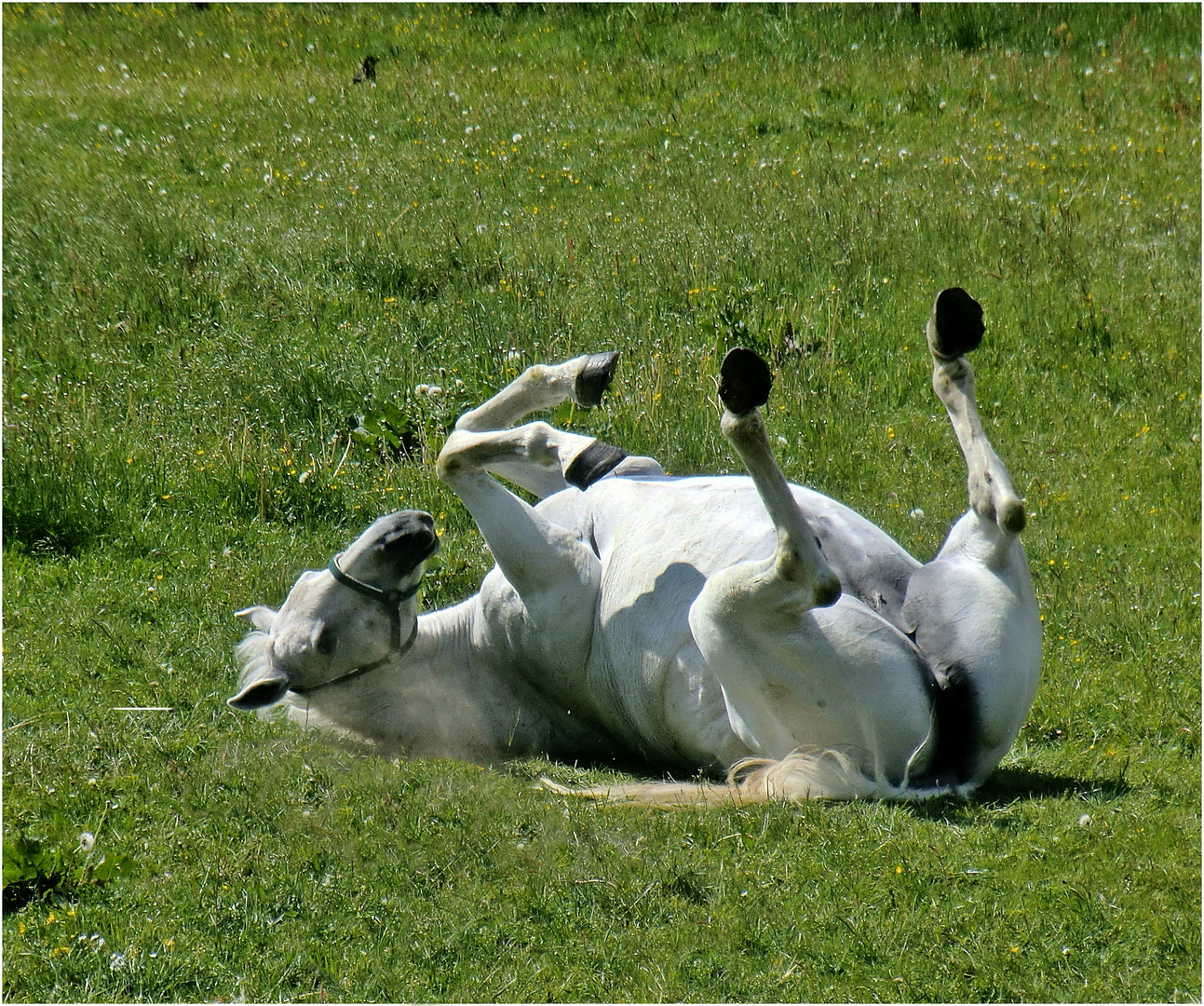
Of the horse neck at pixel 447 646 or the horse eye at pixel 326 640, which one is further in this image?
the horse neck at pixel 447 646

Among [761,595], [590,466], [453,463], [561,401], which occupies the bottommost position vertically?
[761,595]

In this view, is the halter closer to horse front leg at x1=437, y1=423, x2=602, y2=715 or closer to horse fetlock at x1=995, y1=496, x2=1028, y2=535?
horse front leg at x1=437, y1=423, x2=602, y2=715

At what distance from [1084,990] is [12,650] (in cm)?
464

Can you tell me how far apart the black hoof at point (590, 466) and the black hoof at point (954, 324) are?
1518 mm

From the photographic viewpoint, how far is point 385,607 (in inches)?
190

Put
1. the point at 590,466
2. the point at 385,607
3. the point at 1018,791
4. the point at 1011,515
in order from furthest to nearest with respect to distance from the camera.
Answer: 1. the point at 590,466
2. the point at 385,607
3. the point at 1018,791
4. the point at 1011,515

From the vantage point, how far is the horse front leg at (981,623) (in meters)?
3.92

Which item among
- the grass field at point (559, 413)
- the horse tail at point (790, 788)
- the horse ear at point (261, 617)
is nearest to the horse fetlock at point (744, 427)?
the horse tail at point (790, 788)

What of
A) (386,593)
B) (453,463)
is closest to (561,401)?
(453,463)

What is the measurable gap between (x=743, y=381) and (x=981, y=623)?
44.3 inches

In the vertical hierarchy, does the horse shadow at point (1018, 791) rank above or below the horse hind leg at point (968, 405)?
below

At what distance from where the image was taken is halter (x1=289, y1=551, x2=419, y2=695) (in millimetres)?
4750

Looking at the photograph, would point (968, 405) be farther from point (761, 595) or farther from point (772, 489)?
point (761, 595)

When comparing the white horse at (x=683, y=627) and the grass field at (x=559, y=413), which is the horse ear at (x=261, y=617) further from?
the grass field at (x=559, y=413)
